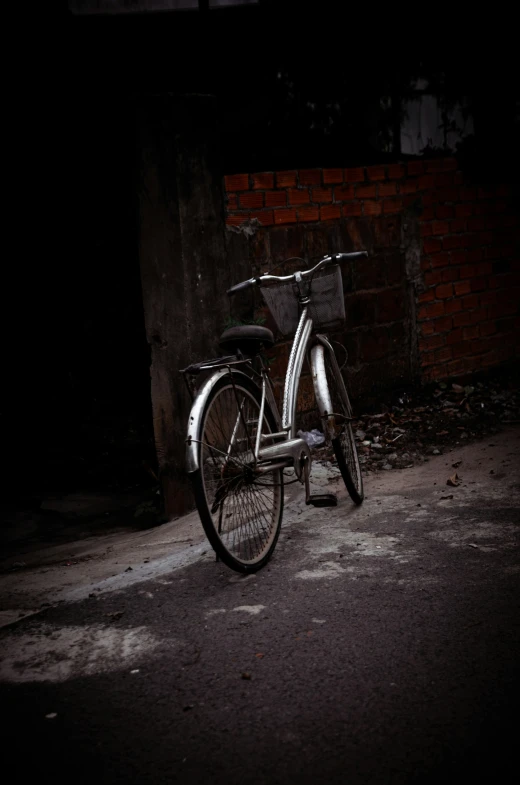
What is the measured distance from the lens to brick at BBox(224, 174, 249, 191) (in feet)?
15.5

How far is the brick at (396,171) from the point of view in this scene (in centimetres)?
584

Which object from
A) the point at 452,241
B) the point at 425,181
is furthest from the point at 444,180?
the point at 452,241

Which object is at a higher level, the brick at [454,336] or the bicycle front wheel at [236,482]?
the brick at [454,336]

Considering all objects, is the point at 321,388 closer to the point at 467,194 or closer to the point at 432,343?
the point at 432,343

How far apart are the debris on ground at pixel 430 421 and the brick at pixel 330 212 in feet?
4.98

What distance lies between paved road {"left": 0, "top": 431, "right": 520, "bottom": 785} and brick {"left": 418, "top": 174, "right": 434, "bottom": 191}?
3.38 m

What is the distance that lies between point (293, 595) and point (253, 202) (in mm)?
2799

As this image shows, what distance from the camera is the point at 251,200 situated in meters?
4.85

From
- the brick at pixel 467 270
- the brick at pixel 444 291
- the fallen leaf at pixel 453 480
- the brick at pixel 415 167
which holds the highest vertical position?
the brick at pixel 415 167

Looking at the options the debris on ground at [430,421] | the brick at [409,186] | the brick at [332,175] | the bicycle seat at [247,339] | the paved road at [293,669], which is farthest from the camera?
the brick at [409,186]

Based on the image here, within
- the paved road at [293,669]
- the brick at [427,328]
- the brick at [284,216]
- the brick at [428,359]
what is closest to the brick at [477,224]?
the brick at [427,328]

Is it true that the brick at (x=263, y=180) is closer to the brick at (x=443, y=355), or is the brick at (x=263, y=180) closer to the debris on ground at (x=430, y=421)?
the debris on ground at (x=430, y=421)

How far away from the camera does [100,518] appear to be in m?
5.04

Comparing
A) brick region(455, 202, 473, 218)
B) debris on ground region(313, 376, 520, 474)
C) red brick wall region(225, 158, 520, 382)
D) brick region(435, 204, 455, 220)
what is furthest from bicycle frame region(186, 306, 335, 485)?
brick region(455, 202, 473, 218)
